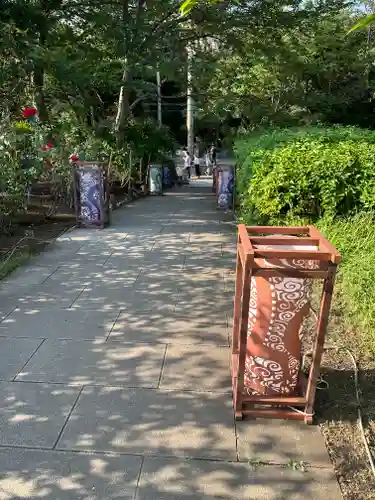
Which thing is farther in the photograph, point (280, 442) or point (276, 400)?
point (276, 400)

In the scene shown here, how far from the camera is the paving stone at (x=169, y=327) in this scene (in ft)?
13.6

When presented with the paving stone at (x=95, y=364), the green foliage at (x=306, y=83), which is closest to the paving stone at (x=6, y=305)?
the paving stone at (x=95, y=364)

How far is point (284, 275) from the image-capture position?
8.76 feet

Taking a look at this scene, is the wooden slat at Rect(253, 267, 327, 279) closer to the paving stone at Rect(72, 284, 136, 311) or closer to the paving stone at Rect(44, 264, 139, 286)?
the paving stone at Rect(72, 284, 136, 311)

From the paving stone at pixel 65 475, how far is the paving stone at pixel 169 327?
150cm

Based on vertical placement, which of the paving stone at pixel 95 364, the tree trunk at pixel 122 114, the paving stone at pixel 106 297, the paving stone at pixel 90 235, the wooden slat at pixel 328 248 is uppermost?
the tree trunk at pixel 122 114

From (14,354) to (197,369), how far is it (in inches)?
60.9

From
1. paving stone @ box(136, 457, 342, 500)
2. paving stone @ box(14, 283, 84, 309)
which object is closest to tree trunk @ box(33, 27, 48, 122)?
paving stone @ box(14, 283, 84, 309)

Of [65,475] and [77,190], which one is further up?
[77,190]

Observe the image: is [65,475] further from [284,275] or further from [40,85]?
[40,85]

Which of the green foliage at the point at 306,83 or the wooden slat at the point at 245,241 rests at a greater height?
the green foliage at the point at 306,83

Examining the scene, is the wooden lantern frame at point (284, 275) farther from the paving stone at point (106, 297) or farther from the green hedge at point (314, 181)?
the green hedge at point (314, 181)

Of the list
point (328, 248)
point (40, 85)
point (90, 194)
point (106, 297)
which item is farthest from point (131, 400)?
point (40, 85)

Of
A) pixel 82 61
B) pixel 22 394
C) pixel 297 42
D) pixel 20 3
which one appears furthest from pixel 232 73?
pixel 22 394
